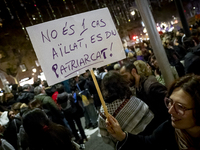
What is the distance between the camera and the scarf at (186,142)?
1242mm

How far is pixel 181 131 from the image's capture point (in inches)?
52.6

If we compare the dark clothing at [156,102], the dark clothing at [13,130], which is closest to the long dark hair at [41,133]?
the dark clothing at [156,102]

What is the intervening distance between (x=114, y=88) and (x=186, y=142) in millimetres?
1042

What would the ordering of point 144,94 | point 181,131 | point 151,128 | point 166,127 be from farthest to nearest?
1. point 144,94
2. point 151,128
3. point 166,127
4. point 181,131

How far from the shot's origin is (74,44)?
1635 millimetres

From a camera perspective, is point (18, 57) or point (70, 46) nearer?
point (70, 46)

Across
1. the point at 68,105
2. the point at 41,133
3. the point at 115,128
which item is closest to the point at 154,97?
the point at 115,128

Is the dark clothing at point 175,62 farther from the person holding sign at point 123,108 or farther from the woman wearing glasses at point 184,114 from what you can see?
the woman wearing glasses at point 184,114

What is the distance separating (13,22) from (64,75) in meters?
21.7

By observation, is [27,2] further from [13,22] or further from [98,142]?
[98,142]

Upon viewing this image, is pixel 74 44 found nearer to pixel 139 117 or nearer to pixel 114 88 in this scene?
pixel 114 88

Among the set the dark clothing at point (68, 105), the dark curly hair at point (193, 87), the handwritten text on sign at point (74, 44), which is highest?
the handwritten text on sign at point (74, 44)

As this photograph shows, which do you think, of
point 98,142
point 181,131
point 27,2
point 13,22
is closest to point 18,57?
point 13,22

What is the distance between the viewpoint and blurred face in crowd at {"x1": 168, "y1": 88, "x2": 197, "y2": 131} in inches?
47.7
